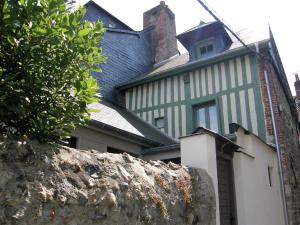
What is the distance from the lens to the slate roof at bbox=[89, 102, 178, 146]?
705cm

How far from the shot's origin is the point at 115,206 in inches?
102

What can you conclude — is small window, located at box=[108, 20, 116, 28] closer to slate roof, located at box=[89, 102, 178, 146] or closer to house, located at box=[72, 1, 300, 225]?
house, located at box=[72, 1, 300, 225]

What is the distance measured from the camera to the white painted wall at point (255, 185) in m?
5.27

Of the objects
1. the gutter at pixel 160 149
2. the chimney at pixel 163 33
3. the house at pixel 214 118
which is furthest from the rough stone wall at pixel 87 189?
the chimney at pixel 163 33

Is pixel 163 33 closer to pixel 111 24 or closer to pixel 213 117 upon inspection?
pixel 111 24

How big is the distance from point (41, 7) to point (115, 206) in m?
1.68

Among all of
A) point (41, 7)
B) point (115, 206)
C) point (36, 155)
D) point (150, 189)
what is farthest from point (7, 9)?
point (150, 189)

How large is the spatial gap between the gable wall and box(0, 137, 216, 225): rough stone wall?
501cm

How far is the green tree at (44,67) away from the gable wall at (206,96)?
6429 millimetres

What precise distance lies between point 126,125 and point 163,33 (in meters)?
6.55

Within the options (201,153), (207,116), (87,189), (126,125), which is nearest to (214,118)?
(207,116)

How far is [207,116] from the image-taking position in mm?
8992


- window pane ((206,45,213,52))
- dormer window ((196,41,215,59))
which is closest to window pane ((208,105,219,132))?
dormer window ((196,41,215,59))

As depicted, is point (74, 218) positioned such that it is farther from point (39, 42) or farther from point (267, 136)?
point (267, 136)
